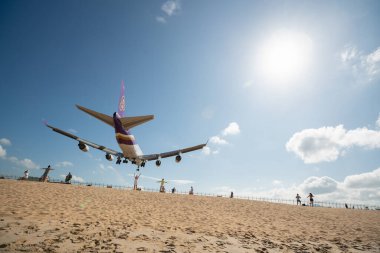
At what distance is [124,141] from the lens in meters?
29.8

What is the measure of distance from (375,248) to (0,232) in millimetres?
18267

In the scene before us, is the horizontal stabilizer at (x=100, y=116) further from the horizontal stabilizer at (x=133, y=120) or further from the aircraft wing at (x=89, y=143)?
the aircraft wing at (x=89, y=143)

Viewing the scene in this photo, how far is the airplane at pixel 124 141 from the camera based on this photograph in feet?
86.0

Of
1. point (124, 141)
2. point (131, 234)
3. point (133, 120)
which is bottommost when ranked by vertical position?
point (131, 234)

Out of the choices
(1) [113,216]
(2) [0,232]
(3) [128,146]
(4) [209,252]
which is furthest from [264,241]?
(3) [128,146]

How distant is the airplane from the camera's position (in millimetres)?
26205

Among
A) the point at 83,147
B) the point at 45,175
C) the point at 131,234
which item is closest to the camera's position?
the point at 131,234

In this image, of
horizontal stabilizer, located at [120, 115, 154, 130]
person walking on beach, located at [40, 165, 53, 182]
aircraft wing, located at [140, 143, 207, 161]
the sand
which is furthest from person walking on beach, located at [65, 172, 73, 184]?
the sand

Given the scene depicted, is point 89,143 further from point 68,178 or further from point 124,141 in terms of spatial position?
point 68,178

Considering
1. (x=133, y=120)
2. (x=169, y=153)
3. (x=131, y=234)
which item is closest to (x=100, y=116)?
(x=133, y=120)

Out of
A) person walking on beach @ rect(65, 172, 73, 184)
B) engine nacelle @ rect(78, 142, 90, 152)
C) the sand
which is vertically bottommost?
the sand

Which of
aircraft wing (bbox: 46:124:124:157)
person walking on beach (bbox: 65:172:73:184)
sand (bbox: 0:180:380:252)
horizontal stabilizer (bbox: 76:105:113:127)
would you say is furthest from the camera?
person walking on beach (bbox: 65:172:73:184)

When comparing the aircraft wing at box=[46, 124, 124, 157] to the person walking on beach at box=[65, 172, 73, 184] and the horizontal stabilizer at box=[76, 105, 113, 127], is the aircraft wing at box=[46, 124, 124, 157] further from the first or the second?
the person walking on beach at box=[65, 172, 73, 184]

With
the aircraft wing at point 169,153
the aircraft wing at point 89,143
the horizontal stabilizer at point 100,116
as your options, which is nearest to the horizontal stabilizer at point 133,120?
the horizontal stabilizer at point 100,116
